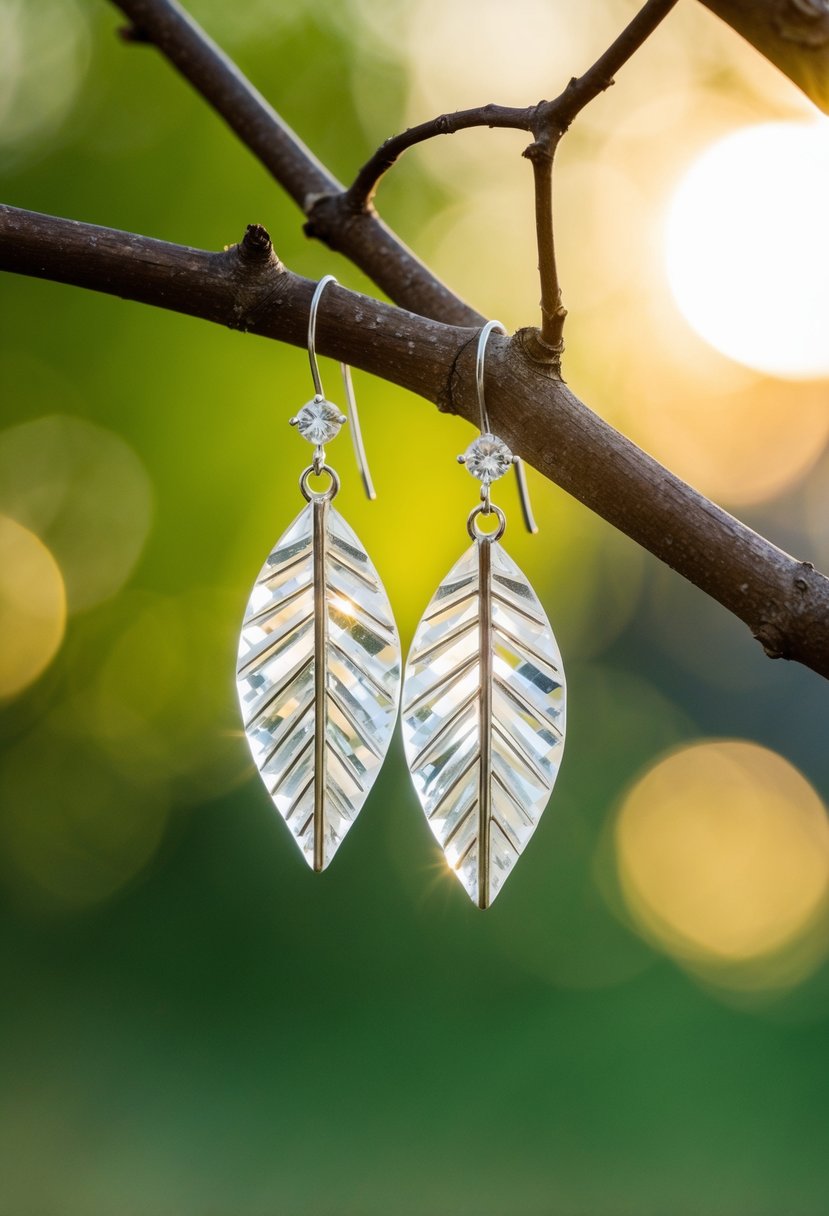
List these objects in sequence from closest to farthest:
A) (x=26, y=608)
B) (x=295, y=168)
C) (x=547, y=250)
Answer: (x=547, y=250) → (x=295, y=168) → (x=26, y=608)

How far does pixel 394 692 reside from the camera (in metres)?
0.46

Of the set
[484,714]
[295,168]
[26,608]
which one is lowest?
[484,714]

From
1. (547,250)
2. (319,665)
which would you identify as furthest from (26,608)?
(547,250)

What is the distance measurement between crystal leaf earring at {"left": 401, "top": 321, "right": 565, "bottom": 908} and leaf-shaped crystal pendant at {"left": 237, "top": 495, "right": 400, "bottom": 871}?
0.02 meters

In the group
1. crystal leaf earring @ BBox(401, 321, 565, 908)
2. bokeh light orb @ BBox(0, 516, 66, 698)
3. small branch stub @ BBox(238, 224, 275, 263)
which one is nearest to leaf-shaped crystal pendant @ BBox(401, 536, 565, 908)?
crystal leaf earring @ BBox(401, 321, 565, 908)

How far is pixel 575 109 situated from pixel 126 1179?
1.71 m

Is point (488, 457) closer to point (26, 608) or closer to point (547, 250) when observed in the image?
point (547, 250)

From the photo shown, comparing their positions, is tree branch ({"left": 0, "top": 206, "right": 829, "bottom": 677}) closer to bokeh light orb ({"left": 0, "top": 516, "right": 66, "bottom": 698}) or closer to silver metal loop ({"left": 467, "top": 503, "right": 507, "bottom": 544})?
silver metal loop ({"left": 467, "top": 503, "right": 507, "bottom": 544})

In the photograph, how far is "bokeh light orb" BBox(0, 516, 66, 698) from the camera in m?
1.68

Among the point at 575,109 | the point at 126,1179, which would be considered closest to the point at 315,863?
the point at 575,109

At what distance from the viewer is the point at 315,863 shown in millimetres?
446

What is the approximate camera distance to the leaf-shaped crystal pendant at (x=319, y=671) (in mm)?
460

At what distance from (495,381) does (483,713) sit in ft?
0.49

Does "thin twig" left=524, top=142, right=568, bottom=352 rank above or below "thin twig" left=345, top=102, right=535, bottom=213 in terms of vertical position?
below
